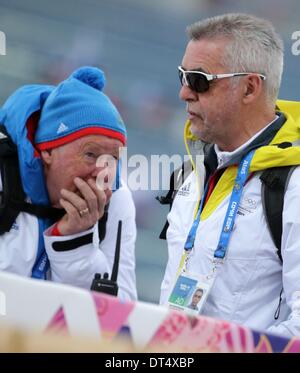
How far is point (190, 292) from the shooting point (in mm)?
2514

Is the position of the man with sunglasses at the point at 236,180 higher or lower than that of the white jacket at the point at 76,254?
higher

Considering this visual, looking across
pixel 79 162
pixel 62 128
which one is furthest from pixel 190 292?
pixel 62 128

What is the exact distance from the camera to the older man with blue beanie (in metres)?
2.56

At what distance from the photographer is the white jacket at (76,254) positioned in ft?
8.37

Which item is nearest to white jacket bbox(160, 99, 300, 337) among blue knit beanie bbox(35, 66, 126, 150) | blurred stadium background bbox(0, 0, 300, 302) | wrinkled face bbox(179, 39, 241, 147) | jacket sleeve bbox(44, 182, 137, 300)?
wrinkled face bbox(179, 39, 241, 147)

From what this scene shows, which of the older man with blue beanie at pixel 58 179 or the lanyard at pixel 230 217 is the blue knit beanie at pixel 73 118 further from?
the lanyard at pixel 230 217

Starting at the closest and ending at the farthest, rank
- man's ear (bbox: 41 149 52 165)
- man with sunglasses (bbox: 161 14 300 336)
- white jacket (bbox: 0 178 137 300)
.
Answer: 1. man with sunglasses (bbox: 161 14 300 336)
2. white jacket (bbox: 0 178 137 300)
3. man's ear (bbox: 41 149 52 165)

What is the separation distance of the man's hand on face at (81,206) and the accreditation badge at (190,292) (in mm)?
365

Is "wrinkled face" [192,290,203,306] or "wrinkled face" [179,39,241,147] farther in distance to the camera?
"wrinkled face" [179,39,241,147]

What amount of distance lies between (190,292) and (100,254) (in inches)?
14.0

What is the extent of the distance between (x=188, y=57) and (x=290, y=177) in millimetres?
585

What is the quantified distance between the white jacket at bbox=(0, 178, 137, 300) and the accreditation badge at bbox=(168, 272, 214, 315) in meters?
0.25
